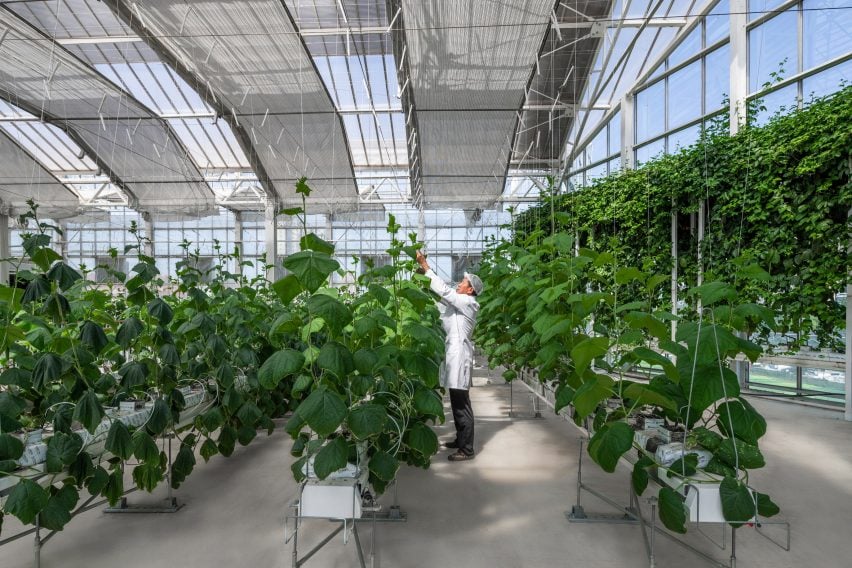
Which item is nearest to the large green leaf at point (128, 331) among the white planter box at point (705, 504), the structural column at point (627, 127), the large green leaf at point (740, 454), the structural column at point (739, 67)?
the white planter box at point (705, 504)

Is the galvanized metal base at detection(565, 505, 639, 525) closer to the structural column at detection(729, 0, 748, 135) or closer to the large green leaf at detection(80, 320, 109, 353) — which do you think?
the large green leaf at detection(80, 320, 109, 353)

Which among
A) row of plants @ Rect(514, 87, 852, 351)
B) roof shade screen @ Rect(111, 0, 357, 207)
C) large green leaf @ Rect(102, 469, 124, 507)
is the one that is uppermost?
roof shade screen @ Rect(111, 0, 357, 207)

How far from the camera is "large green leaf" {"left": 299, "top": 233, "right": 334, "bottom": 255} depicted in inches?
77.6

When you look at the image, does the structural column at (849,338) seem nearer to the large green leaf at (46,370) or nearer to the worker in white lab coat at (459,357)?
the worker in white lab coat at (459,357)

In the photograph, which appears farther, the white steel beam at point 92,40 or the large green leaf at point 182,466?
the white steel beam at point 92,40

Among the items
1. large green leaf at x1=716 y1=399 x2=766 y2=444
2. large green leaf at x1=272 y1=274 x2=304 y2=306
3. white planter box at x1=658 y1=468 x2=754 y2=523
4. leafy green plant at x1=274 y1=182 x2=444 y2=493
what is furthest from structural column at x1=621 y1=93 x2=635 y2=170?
large green leaf at x1=272 y1=274 x2=304 y2=306

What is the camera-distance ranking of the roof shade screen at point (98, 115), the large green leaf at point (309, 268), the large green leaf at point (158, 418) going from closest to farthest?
1. the large green leaf at point (309, 268)
2. the large green leaf at point (158, 418)
3. the roof shade screen at point (98, 115)

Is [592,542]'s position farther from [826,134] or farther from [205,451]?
[826,134]

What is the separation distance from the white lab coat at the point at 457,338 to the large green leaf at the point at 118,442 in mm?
2298

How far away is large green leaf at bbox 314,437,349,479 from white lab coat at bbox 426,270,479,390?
6.82 ft

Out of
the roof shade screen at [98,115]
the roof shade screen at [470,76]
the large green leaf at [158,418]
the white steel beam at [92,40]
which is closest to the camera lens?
the large green leaf at [158,418]

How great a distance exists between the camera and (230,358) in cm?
370

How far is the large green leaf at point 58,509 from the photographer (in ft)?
6.97

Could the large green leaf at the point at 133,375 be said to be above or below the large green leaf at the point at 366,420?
above
